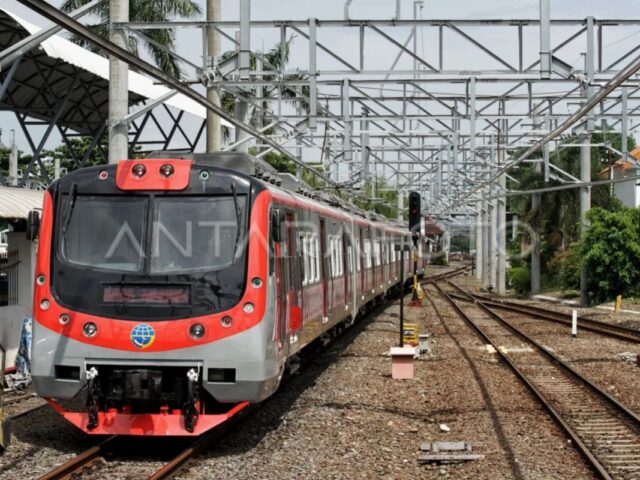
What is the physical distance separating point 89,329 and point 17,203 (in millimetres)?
4962

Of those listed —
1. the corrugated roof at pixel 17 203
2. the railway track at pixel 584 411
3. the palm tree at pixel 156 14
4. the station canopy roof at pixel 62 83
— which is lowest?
the railway track at pixel 584 411

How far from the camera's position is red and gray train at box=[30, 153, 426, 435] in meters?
8.86

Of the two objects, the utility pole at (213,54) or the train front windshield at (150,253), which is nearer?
the train front windshield at (150,253)

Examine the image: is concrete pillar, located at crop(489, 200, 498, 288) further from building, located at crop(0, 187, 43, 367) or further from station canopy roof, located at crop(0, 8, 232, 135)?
building, located at crop(0, 187, 43, 367)

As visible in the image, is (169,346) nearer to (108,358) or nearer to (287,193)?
(108,358)

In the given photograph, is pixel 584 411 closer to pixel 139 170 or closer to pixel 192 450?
pixel 192 450

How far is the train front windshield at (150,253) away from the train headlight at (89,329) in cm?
13

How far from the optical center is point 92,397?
8734mm

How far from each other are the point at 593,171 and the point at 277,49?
16.0 m

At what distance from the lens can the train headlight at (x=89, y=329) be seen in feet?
29.3

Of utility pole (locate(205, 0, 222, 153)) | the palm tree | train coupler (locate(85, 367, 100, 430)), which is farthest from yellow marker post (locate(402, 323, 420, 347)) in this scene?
the palm tree

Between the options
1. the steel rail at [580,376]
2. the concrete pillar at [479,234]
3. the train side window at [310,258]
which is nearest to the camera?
the steel rail at [580,376]

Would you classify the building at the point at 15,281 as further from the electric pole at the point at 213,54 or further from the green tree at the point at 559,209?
the green tree at the point at 559,209

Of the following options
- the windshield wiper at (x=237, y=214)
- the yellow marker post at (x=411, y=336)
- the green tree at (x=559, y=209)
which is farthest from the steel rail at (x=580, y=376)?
the green tree at (x=559, y=209)
